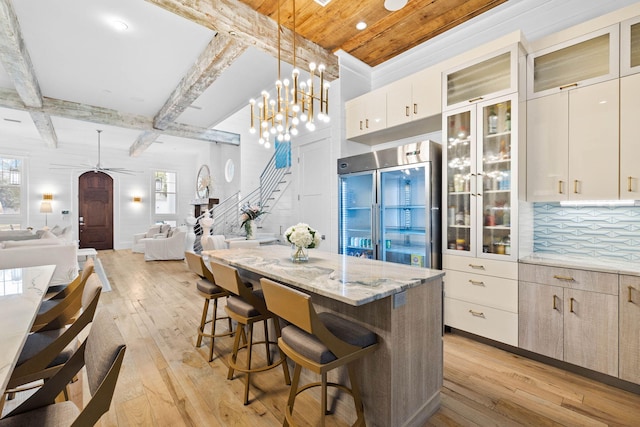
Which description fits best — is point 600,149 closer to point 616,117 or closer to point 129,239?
point 616,117

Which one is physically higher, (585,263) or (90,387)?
(585,263)

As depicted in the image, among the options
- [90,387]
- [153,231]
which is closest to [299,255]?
[90,387]

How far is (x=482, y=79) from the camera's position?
2859mm

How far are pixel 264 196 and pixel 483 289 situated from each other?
5113mm

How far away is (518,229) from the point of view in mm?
2584

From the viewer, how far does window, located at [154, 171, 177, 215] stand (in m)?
10.2

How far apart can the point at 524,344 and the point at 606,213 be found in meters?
1.31

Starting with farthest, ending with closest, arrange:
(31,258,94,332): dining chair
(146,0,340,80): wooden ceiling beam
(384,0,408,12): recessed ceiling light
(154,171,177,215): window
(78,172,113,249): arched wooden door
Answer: (154,171,177,215): window → (78,172,113,249): arched wooden door → (384,0,408,12): recessed ceiling light → (146,0,340,80): wooden ceiling beam → (31,258,94,332): dining chair

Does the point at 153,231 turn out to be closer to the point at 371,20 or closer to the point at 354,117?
the point at 354,117

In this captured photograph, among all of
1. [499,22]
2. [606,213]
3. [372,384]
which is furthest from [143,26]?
[606,213]

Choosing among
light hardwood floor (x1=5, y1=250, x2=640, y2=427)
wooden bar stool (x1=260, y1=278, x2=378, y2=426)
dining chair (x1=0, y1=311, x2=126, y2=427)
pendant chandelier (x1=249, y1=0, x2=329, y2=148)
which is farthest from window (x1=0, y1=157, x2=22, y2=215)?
wooden bar stool (x1=260, y1=278, x2=378, y2=426)

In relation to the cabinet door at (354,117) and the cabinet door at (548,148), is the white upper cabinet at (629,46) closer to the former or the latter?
the cabinet door at (548,148)

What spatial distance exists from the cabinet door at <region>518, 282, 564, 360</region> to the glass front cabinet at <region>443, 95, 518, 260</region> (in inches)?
12.7

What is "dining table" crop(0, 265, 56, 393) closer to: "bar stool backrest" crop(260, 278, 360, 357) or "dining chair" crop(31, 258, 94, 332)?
"dining chair" crop(31, 258, 94, 332)
